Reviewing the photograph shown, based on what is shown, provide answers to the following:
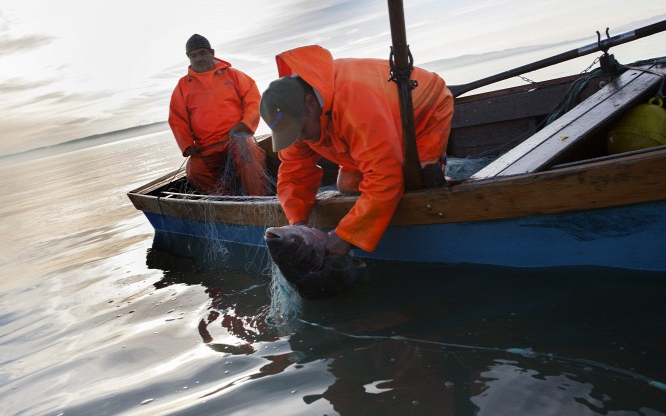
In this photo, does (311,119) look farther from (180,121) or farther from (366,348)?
(180,121)

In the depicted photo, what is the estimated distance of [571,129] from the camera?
3.66m

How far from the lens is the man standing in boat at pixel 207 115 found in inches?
259

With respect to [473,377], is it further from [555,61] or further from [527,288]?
[555,61]

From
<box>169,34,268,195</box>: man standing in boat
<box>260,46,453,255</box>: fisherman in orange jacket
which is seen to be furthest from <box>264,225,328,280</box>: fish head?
<box>169,34,268,195</box>: man standing in boat

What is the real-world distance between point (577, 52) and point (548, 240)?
8.32 ft

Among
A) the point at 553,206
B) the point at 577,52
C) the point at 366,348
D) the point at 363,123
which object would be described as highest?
the point at 577,52

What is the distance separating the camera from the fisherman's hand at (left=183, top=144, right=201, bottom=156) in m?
6.59

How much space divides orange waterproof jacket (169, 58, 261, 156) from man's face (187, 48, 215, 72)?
0.20ft

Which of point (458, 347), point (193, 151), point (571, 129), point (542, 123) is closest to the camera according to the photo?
point (458, 347)

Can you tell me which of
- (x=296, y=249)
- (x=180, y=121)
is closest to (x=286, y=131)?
(x=296, y=249)

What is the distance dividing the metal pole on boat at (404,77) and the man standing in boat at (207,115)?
3.32 metres

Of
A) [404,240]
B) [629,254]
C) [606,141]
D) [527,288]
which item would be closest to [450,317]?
[527,288]

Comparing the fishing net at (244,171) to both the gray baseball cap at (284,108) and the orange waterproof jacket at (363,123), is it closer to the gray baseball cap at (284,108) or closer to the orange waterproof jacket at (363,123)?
the orange waterproof jacket at (363,123)

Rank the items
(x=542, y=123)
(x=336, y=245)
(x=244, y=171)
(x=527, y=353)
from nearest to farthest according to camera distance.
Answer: (x=527, y=353) < (x=336, y=245) < (x=542, y=123) < (x=244, y=171)
